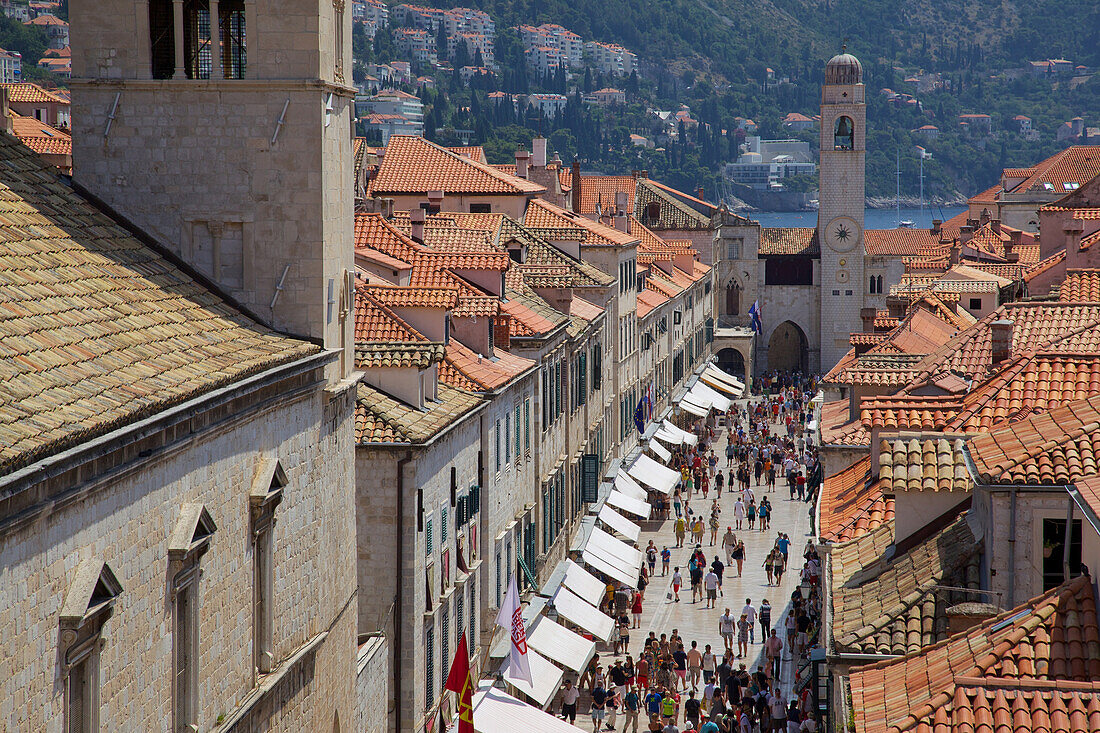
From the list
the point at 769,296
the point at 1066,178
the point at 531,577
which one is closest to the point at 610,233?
the point at 531,577

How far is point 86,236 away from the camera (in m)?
17.4

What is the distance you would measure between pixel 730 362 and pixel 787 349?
41.4 ft

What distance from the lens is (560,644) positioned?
33.8 meters

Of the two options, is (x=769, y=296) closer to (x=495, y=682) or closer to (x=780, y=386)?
(x=780, y=386)

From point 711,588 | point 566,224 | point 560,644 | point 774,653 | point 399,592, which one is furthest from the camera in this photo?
point 566,224

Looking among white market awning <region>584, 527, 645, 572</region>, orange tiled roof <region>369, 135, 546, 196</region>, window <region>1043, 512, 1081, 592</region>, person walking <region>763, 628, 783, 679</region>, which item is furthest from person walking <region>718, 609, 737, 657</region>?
orange tiled roof <region>369, 135, 546, 196</region>

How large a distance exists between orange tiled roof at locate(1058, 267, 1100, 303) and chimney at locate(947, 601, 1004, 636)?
66.0 ft

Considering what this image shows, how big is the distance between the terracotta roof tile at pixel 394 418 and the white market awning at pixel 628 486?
2520 centimetres

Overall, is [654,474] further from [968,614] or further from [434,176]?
[968,614]

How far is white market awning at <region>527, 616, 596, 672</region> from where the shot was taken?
32.9 metres

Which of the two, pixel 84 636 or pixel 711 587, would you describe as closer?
pixel 84 636

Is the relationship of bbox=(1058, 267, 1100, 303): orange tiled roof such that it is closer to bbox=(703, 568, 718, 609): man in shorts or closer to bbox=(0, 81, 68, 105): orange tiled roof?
bbox=(703, 568, 718, 609): man in shorts

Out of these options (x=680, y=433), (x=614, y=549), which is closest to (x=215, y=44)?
(x=614, y=549)

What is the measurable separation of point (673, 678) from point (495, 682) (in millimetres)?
6034
